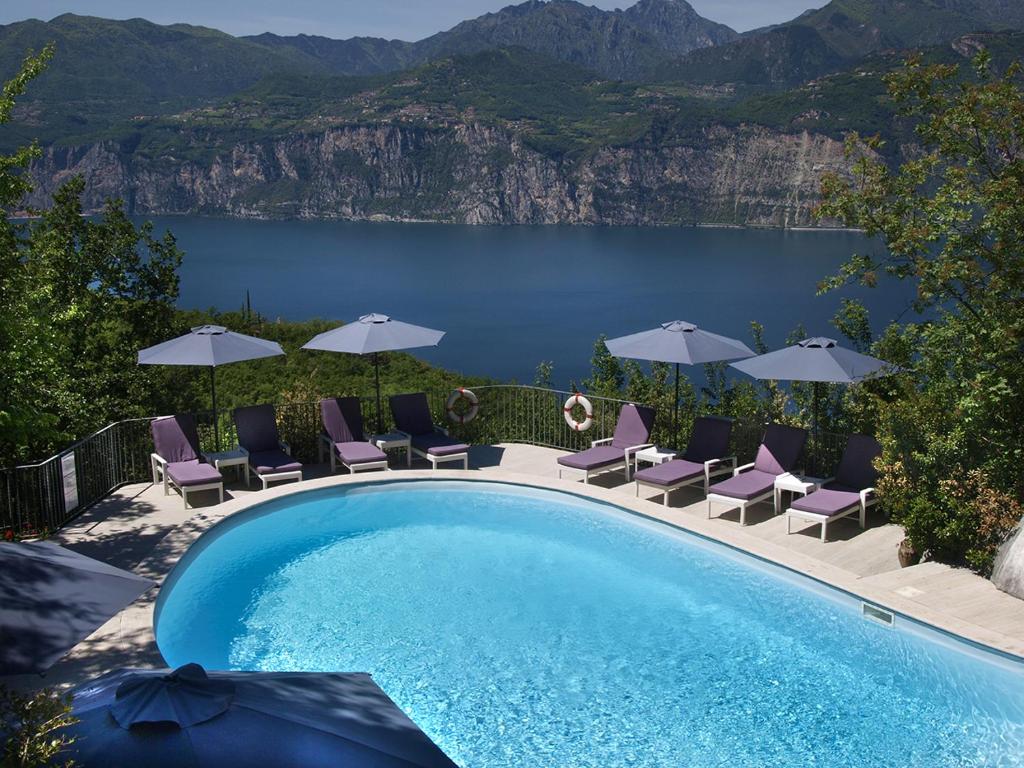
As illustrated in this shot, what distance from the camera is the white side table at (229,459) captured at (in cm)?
1032

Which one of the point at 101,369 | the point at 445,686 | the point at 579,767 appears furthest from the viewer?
the point at 101,369

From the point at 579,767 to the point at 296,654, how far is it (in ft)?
8.36

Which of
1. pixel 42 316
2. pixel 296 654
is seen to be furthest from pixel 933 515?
pixel 42 316

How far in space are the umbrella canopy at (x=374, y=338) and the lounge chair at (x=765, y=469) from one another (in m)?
3.76

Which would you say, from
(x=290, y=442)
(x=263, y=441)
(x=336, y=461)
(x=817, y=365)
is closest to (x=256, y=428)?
(x=263, y=441)

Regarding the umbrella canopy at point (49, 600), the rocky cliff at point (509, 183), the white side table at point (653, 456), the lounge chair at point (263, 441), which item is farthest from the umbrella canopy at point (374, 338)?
the rocky cliff at point (509, 183)

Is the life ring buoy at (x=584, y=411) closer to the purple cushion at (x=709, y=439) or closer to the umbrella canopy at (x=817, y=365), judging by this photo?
the purple cushion at (x=709, y=439)

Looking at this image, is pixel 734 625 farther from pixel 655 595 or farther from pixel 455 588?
pixel 455 588

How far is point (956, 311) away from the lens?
1002cm

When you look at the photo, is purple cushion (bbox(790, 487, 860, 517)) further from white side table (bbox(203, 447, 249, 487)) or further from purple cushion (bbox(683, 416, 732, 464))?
white side table (bbox(203, 447, 249, 487))

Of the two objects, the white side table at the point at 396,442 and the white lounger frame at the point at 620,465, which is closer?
the white lounger frame at the point at 620,465

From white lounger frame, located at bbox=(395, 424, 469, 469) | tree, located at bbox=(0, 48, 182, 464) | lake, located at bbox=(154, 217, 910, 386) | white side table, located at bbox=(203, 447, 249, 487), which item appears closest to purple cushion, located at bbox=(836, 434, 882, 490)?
white lounger frame, located at bbox=(395, 424, 469, 469)

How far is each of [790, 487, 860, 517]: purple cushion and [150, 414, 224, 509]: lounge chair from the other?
5.99 m

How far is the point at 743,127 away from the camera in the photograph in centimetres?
18275
